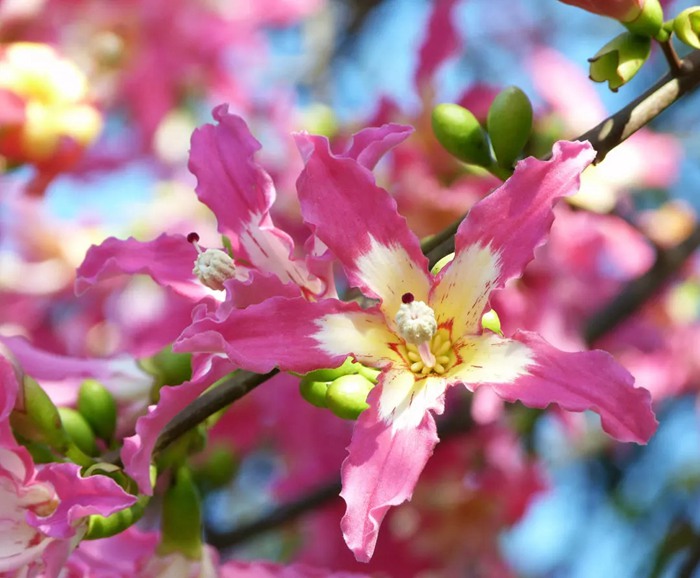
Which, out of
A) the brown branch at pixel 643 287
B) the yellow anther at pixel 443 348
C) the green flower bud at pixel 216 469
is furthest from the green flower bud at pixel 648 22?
the green flower bud at pixel 216 469

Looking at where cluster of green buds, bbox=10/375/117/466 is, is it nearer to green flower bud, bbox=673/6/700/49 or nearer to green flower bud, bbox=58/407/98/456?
green flower bud, bbox=58/407/98/456

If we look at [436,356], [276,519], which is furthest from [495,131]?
[276,519]

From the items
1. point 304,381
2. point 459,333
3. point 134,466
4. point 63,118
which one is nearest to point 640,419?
point 459,333

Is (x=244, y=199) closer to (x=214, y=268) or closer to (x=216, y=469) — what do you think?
(x=214, y=268)

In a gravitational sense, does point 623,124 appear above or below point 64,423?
above

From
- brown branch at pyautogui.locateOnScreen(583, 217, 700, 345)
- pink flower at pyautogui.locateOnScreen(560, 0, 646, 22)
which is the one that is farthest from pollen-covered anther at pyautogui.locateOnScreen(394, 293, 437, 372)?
brown branch at pyautogui.locateOnScreen(583, 217, 700, 345)

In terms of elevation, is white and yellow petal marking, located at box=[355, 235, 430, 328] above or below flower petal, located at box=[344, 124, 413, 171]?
below

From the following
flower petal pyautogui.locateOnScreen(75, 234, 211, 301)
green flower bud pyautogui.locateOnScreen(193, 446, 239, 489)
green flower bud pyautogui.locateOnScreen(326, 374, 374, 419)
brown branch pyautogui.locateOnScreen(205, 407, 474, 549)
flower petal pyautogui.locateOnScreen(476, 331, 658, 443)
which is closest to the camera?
flower petal pyautogui.locateOnScreen(476, 331, 658, 443)
